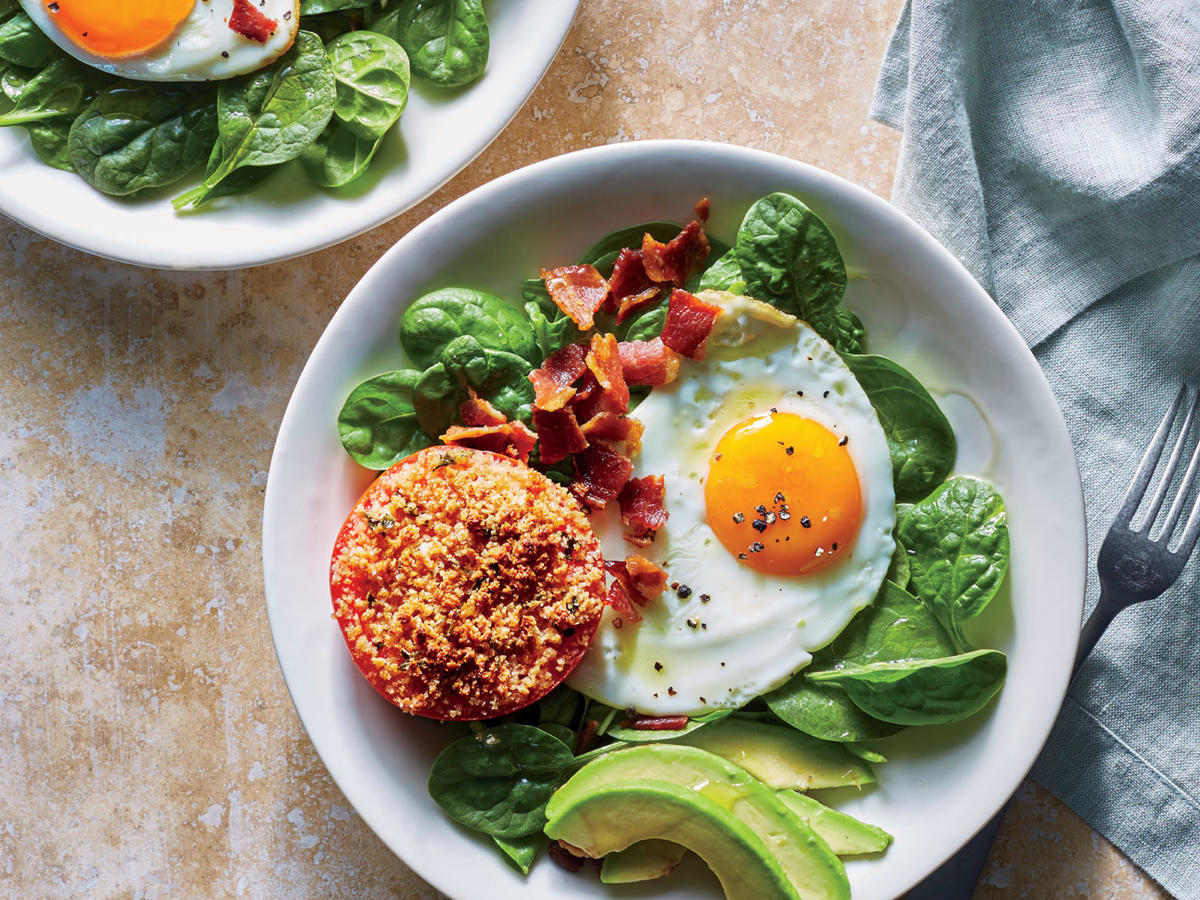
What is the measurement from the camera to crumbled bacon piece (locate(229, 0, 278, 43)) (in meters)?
2.32

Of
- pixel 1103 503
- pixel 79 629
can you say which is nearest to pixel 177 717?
pixel 79 629

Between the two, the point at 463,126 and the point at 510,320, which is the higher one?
the point at 463,126

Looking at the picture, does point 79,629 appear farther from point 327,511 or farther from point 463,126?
point 463,126

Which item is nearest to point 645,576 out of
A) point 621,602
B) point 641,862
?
point 621,602

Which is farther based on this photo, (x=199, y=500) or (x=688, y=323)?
(x=199, y=500)

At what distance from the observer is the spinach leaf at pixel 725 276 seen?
7.22 ft

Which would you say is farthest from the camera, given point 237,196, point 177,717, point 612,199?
point 177,717

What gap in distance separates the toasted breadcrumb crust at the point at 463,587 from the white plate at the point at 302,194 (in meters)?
0.68

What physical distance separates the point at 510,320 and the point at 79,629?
1.44 m

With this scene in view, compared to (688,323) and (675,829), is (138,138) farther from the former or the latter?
(675,829)

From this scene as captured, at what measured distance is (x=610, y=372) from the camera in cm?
212

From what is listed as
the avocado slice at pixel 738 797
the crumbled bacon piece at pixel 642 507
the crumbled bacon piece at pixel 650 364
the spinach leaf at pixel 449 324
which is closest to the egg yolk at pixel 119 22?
the spinach leaf at pixel 449 324

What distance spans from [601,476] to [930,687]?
2.71ft

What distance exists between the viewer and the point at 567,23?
2.30 metres
